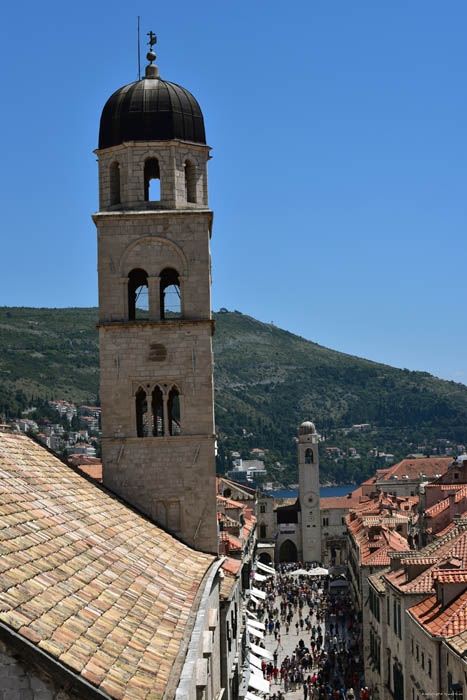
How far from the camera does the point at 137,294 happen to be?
26109mm

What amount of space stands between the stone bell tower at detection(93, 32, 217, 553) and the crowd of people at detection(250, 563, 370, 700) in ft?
68.0

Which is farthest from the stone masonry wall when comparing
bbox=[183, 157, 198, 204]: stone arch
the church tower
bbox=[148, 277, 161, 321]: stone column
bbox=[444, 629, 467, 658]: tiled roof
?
the church tower

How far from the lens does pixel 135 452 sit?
25.2m

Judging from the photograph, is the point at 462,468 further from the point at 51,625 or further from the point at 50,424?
the point at 50,424

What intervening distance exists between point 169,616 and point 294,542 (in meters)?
102

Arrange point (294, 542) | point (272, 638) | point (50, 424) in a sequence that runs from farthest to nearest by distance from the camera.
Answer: point (50, 424) < point (294, 542) < point (272, 638)

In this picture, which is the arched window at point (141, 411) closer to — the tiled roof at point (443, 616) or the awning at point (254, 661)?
the tiled roof at point (443, 616)

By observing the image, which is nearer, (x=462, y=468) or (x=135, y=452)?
(x=135, y=452)

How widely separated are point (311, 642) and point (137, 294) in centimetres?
3363

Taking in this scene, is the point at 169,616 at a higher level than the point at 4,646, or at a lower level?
lower

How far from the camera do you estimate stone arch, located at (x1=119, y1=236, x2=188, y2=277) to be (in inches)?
1005

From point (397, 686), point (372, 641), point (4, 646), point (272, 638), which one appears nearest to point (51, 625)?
point (4, 646)

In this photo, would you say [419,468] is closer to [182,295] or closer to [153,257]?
[182,295]

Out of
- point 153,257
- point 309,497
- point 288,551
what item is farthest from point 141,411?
point 288,551
